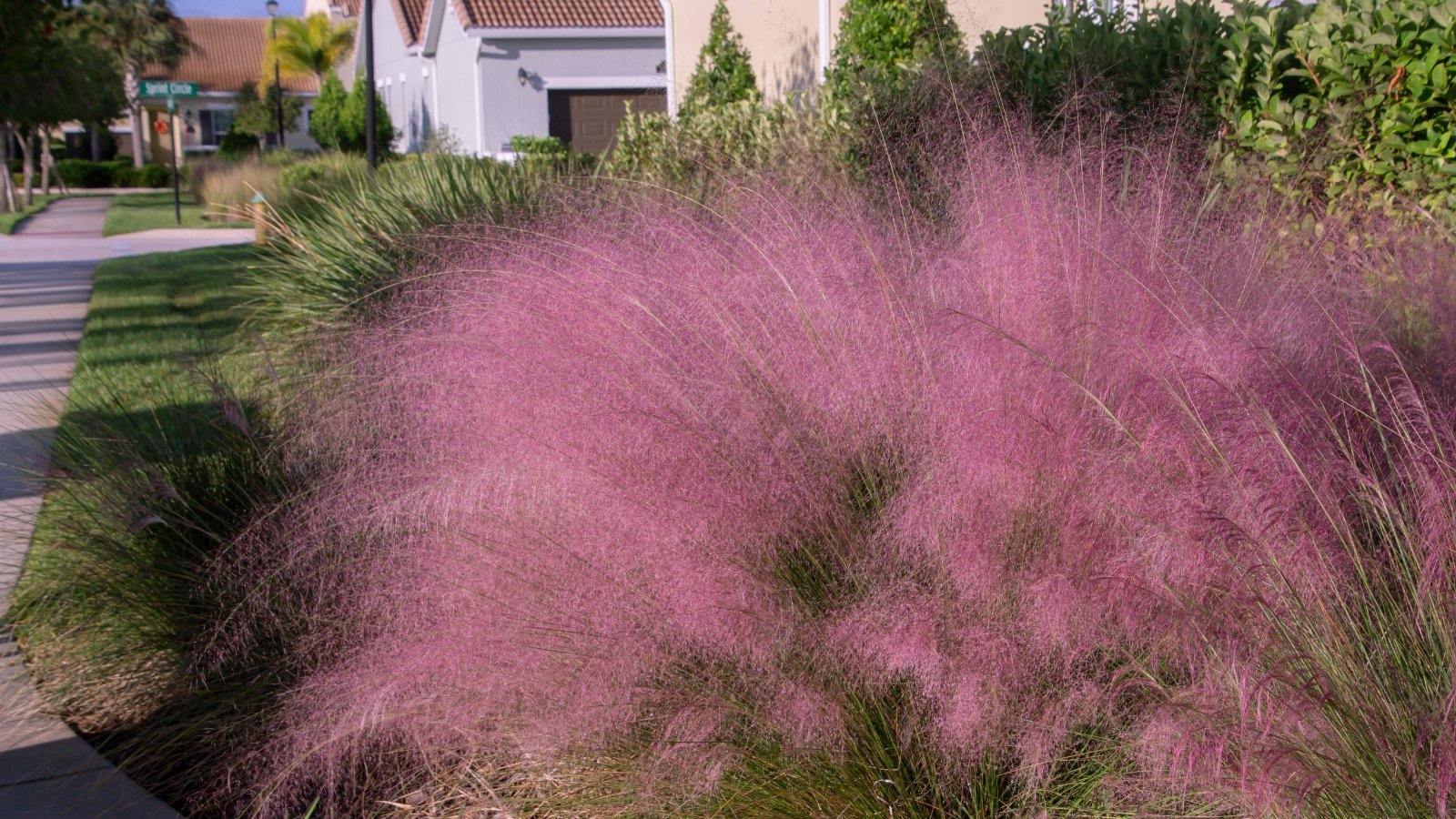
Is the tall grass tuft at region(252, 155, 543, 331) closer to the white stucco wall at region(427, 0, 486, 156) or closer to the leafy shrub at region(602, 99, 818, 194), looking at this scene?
the leafy shrub at region(602, 99, 818, 194)

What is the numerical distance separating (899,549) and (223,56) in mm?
68290

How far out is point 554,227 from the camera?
417cm

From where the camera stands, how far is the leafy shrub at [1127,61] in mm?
5004

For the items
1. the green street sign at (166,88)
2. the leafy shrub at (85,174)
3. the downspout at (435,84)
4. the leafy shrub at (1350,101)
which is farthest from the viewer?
the leafy shrub at (85,174)

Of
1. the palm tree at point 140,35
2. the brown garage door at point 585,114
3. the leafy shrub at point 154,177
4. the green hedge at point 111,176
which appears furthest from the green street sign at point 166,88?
the palm tree at point 140,35

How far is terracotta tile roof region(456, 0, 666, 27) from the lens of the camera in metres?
26.7

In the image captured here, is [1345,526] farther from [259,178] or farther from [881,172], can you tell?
[259,178]

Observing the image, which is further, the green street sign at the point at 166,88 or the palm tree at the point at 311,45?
the palm tree at the point at 311,45

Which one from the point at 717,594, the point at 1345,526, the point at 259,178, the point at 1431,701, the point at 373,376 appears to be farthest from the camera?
the point at 259,178

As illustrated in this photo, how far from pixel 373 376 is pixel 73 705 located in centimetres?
134

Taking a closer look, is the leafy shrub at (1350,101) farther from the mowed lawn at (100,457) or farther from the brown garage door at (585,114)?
the brown garage door at (585,114)

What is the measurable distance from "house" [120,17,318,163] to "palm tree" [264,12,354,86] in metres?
3.88

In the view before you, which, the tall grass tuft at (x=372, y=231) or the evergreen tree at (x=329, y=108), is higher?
the evergreen tree at (x=329, y=108)

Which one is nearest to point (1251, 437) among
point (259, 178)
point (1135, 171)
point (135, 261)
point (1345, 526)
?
point (1345, 526)
